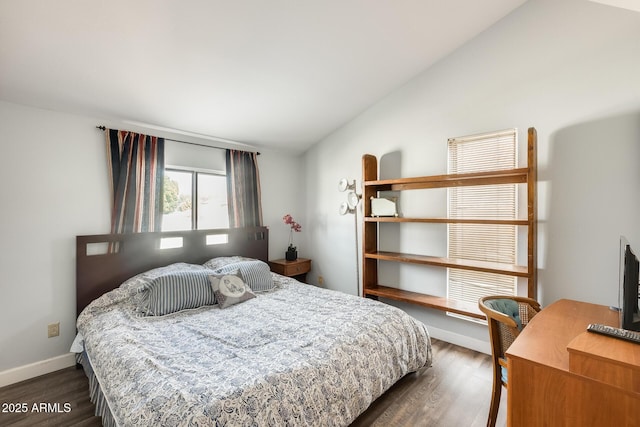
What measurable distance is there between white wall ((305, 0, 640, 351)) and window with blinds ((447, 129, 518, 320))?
0.13 m

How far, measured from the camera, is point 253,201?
3771 mm

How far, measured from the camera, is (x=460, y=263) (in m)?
2.67

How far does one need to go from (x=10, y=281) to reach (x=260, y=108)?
8.45 feet

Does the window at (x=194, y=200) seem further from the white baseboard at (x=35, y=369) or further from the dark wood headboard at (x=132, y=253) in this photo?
the white baseboard at (x=35, y=369)

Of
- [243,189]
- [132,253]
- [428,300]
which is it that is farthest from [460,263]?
[132,253]

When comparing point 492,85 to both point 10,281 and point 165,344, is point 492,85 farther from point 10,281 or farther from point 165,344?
point 10,281

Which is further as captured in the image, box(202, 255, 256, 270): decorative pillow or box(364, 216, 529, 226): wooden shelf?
box(202, 255, 256, 270): decorative pillow

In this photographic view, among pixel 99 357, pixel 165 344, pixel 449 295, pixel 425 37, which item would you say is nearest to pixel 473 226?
pixel 449 295

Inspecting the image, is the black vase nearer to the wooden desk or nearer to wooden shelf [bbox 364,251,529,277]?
wooden shelf [bbox 364,251,529,277]

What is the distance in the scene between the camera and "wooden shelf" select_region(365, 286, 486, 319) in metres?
2.63

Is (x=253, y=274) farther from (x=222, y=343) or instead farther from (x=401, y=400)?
(x=401, y=400)

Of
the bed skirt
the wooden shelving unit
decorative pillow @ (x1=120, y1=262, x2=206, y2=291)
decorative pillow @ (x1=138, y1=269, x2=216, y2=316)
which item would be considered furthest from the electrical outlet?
the wooden shelving unit

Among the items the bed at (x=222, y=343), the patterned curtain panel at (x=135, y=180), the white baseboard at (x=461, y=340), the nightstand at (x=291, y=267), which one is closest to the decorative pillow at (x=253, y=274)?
the bed at (x=222, y=343)

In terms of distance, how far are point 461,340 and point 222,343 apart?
2.38m
